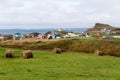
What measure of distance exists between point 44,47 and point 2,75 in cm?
4231

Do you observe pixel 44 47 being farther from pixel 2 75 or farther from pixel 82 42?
pixel 2 75

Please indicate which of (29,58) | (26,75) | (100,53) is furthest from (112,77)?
(100,53)

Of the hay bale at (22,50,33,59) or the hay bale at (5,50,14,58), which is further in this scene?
the hay bale at (5,50,14,58)

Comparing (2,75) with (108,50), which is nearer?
(2,75)

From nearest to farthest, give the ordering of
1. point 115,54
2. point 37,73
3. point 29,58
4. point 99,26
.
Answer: point 37,73, point 29,58, point 115,54, point 99,26

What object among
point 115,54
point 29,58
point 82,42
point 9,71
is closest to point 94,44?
point 82,42

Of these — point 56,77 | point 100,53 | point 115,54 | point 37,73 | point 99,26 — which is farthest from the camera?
point 99,26

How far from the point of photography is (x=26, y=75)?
29750mm

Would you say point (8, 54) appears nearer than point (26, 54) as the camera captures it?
No

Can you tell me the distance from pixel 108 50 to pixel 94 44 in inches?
246

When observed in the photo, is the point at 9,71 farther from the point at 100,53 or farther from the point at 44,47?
the point at 44,47

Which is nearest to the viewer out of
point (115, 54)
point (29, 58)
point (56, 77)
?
point (56, 77)

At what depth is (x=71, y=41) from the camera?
244 ft

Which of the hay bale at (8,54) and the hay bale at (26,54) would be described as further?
the hay bale at (8,54)
